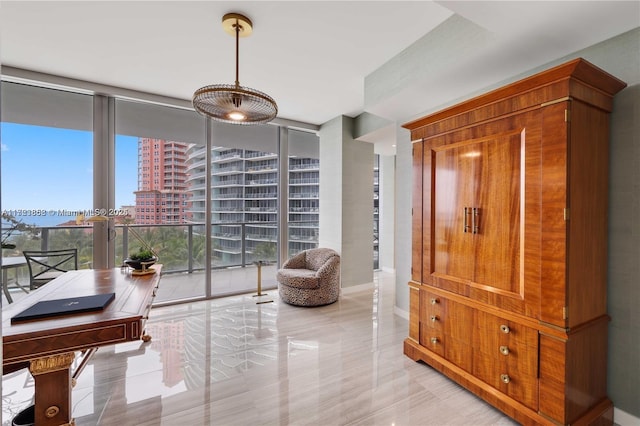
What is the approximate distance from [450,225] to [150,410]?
2.51 metres

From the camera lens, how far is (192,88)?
396 centimetres

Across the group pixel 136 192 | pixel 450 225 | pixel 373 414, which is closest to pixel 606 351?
pixel 450 225

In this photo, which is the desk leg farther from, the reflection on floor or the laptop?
the reflection on floor

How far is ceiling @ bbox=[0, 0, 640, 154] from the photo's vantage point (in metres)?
2.11

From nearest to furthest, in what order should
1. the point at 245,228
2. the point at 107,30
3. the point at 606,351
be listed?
the point at 606,351 < the point at 107,30 < the point at 245,228

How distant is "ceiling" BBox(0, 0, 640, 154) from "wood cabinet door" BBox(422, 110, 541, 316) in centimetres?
59

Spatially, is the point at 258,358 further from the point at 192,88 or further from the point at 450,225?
the point at 192,88

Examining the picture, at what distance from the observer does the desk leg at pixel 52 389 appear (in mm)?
1787

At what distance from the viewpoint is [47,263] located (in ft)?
12.2

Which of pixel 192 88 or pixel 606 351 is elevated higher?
pixel 192 88

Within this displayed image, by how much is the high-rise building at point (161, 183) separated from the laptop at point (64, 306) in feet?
7.69

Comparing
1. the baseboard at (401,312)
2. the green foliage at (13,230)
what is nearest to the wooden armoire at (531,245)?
the baseboard at (401,312)

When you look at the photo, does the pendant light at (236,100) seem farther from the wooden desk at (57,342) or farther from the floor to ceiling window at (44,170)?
the floor to ceiling window at (44,170)

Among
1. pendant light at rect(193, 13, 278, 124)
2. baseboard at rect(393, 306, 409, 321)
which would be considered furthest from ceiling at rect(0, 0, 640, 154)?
baseboard at rect(393, 306, 409, 321)
